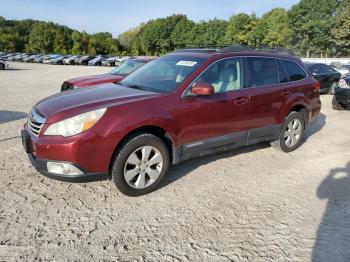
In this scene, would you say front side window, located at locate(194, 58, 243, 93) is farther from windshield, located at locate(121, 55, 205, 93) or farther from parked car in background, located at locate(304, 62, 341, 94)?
parked car in background, located at locate(304, 62, 341, 94)

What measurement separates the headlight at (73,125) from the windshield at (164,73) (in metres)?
1.09

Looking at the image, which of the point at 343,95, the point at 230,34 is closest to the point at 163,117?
the point at 343,95

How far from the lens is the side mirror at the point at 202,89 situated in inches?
171

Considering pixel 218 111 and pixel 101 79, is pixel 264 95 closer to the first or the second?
pixel 218 111

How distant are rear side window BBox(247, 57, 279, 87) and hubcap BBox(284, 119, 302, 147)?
2.97ft

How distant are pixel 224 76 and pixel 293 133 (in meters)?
2.04

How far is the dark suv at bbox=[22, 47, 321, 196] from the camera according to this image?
12.5ft

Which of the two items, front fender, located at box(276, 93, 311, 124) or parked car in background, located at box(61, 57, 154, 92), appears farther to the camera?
parked car in background, located at box(61, 57, 154, 92)

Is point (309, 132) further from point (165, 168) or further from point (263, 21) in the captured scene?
point (263, 21)

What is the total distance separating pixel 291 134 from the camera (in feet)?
20.2

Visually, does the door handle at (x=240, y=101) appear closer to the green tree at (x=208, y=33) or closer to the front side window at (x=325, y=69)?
the front side window at (x=325, y=69)

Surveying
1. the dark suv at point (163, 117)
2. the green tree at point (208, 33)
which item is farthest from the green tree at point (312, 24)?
the dark suv at point (163, 117)

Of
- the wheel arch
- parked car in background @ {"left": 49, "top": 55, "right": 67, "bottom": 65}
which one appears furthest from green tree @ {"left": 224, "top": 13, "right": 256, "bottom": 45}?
the wheel arch

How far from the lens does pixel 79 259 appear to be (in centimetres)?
304
